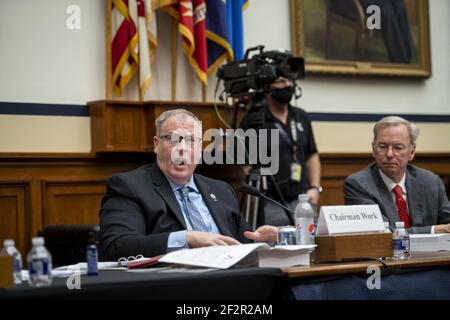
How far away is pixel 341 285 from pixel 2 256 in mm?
1110

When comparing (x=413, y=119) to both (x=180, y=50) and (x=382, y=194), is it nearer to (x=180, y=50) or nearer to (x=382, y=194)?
(x=180, y=50)

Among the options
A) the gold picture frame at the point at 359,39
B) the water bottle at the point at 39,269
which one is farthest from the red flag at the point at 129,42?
the water bottle at the point at 39,269

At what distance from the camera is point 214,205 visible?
3.69 metres

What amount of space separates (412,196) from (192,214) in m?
1.30

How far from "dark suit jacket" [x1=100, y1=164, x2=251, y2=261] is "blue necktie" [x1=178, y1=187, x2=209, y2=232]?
7 centimetres

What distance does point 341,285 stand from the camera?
271cm

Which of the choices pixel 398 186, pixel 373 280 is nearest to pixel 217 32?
pixel 398 186

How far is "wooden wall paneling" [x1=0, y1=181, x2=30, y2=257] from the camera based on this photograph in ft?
18.4

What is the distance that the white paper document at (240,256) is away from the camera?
2.62 meters

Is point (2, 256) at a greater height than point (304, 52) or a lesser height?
lesser

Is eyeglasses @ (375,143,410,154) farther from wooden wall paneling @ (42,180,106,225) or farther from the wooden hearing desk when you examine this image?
wooden wall paneling @ (42,180,106,225)

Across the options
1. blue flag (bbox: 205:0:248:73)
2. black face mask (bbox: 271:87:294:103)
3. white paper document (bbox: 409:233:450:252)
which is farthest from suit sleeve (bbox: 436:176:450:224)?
blue flag (bbox: 205:0:248:73)

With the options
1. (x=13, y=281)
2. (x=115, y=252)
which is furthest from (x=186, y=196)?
(x=13, y=281)

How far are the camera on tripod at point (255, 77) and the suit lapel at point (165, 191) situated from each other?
7.71 feet
